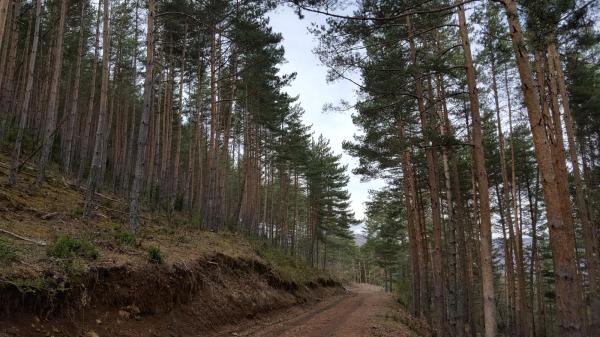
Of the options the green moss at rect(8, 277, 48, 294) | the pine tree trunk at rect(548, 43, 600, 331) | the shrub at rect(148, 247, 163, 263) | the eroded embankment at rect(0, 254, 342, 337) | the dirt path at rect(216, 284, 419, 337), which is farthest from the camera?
the pine tree trunk at rect(548, 43, 600, 331)

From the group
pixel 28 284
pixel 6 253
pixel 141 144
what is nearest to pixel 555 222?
pixel 28 284

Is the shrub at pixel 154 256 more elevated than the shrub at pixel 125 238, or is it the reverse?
the shrub at pixel 125 238

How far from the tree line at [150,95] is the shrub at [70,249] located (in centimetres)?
330

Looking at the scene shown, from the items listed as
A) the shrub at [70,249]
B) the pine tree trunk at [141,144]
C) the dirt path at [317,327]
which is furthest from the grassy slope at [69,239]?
the dirt path at [317,327]

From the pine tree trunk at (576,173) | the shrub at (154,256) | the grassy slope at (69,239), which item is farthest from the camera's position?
the pine tree trunk at (576,173)

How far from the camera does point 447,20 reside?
14.2 meters

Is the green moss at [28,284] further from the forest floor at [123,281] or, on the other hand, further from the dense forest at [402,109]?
the dense forest at [402,109]

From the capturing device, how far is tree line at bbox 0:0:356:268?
1161 centimetres

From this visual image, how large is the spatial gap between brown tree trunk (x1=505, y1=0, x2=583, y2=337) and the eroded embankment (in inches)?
287

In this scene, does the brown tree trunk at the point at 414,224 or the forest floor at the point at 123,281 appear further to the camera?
the brown tree trunk at the point at 414,224

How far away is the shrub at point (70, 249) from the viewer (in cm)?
640

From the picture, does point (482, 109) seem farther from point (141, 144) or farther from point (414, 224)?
point (141, 144)

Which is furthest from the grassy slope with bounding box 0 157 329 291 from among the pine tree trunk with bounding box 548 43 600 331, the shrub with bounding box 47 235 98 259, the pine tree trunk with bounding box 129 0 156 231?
the pine tree trunk with bounding box 548 43 600 331

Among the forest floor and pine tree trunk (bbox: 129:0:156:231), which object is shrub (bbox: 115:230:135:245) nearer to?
the forest floor
